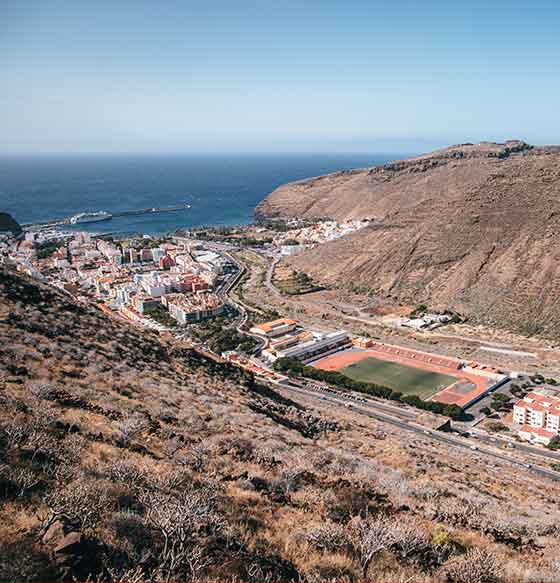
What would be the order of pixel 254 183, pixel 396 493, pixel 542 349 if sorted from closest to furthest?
pixel 396 493 → pixel 542 349 → pixel 254 183

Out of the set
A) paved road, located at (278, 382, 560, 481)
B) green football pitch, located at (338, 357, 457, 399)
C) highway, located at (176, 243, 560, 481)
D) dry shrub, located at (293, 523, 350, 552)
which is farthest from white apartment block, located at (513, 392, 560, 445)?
dry shrub, located at (293, 523, 350, 552)

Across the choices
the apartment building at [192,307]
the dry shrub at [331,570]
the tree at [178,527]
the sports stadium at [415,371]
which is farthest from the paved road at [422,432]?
the tree at [178,527]

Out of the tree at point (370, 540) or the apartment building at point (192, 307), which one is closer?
the tree at point (370, 540)

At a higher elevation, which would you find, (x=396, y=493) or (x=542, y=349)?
(x=396, y=493)

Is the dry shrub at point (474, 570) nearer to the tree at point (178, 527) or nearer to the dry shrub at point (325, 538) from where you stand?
the dry shrub at point (325, 538)

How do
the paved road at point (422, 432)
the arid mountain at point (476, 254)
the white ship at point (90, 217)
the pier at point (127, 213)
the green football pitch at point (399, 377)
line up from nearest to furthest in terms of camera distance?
1. the paved road at point (422, 432)
2. the green football pitch at point (399, 377)
3. the arid mountain at point (476, 254)
4. the pier at point (127, 213)
5. the white ship at point (90, 217)

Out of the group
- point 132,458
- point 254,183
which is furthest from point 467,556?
point 254,183

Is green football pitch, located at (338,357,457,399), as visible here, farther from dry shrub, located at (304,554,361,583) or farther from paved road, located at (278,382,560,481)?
dry shrub, located at (304,554,361,583)

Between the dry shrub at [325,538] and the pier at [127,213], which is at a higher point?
the dry shrub at [325,538]

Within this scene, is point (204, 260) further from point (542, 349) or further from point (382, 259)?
point (542, 349)
